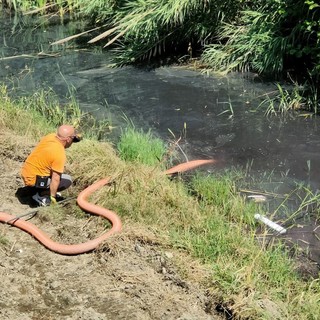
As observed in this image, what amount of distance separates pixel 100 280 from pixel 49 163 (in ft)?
4.52

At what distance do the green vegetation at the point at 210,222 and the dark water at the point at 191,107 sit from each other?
0.52 metres

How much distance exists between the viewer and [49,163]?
16.7ft

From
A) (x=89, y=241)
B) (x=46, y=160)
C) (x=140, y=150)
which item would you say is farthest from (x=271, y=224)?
(x=46, y=160)

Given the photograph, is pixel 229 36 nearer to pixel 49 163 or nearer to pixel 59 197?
pixel 59 197

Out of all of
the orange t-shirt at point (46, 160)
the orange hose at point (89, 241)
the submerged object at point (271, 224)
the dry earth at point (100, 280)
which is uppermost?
the orange t-shirt at point (46, 160)

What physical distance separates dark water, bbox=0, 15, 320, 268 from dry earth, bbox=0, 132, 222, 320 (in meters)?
1.27

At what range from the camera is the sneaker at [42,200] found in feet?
17.4

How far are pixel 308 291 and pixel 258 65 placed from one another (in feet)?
18.6

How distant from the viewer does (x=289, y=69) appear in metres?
8.86

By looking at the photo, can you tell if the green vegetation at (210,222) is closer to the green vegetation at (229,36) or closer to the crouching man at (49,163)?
the crouching man at (49,163)

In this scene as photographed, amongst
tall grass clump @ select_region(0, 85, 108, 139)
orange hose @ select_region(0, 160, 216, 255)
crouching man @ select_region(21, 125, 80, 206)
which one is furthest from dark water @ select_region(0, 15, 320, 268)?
crouching man @ select_region(21, 125, 80, 206)

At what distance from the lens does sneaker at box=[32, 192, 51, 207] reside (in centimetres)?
530

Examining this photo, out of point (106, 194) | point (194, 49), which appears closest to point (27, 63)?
point (194, 49)

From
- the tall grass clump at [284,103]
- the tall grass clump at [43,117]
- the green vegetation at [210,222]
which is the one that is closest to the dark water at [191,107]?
the tall grass clump at [284,103]
